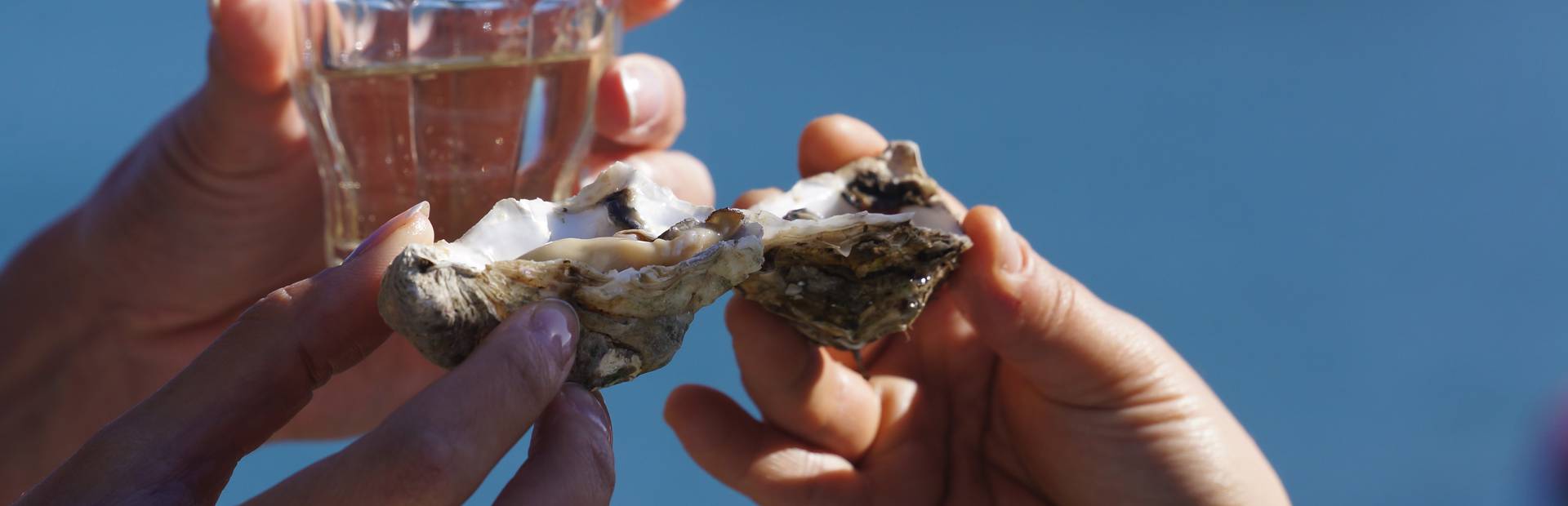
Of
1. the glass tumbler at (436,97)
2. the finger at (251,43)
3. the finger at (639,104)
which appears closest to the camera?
the glass tumbler at (436,97)

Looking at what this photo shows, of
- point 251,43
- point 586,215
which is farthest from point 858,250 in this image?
point 251,43

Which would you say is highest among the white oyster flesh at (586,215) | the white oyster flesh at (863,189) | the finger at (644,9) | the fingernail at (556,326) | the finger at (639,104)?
the finger at (644,9)

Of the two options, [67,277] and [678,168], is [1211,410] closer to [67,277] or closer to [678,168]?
[678,168]

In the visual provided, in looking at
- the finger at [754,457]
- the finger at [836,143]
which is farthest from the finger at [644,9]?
the finger at [754,457]

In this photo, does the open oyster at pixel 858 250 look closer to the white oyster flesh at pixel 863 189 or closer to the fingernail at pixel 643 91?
the white oyster flesh at pixel 863 189

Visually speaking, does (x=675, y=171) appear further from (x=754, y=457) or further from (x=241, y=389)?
(x=241, y=389)
